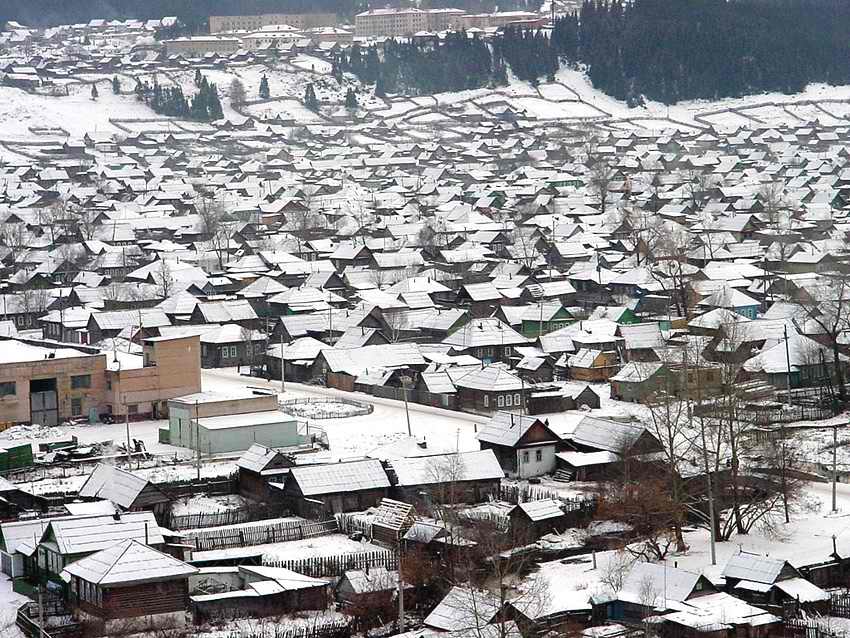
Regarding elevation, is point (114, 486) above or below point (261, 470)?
above

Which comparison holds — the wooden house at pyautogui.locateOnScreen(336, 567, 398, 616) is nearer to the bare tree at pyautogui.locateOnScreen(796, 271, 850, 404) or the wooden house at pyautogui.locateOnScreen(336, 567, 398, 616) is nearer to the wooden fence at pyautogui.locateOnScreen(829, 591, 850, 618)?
the wooden fence at pyautogui.locateOnScreen(829, 591, 850, 618)

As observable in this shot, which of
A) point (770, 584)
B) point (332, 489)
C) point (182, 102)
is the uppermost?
point (770, 584)

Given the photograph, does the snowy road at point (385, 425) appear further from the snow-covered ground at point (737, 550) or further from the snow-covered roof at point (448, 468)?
the snow-covered ground at point (737, 550)

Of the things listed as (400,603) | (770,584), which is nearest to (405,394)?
(400,603)

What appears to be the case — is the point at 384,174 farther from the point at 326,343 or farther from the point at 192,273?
the point at 326,343

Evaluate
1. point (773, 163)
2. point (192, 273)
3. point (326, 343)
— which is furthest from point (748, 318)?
point (773, 163)

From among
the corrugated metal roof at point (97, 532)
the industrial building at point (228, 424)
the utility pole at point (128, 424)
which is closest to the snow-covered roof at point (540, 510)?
the corrugated metal roof at point (97, 532)

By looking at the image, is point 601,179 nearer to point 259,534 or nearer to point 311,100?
point 311,100

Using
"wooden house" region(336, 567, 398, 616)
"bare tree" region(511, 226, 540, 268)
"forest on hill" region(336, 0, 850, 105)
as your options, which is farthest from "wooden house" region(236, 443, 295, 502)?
"forest on hill" region(336, 0, 850, 105)
